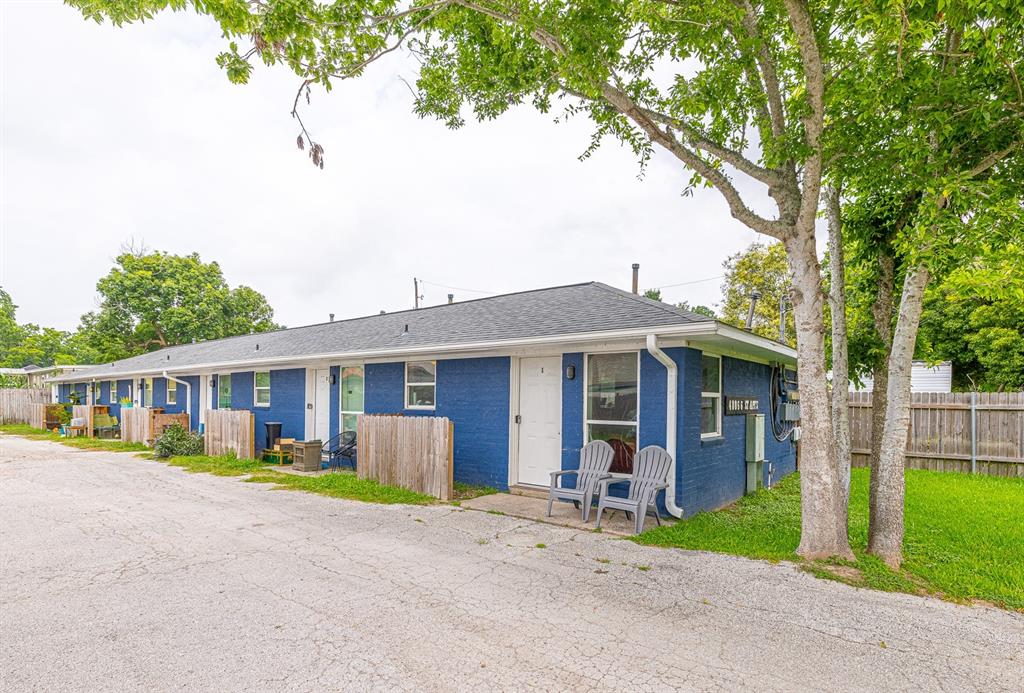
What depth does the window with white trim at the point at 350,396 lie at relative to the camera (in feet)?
36.4

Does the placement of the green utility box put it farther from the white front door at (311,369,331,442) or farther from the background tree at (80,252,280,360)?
the background tree at (80,252,280,360)

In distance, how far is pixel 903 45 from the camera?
468 cm

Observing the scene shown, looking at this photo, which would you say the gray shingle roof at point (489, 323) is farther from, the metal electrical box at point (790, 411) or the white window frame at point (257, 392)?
the metal electrical box at point (790, 411)

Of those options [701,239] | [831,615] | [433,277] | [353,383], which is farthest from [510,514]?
[433,277]

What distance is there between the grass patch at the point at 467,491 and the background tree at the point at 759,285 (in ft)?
65.9

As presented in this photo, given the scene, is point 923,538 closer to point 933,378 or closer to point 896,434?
point 896,434

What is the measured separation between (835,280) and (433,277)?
30.6 m

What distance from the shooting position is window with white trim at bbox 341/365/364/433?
1110cm

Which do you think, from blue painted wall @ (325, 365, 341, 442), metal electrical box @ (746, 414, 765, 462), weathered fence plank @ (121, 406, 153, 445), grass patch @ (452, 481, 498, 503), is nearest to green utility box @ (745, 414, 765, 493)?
metal electrical box @ (746, 414, 765, 462)

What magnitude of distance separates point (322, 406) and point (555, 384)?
6.20m

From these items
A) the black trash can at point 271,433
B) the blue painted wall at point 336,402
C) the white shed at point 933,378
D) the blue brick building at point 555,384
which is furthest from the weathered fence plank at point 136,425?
the white shed at point 933,378

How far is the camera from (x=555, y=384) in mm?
8062

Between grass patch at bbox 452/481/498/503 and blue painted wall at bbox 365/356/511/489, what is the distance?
82 mm

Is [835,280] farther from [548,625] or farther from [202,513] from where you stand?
[202,513]
